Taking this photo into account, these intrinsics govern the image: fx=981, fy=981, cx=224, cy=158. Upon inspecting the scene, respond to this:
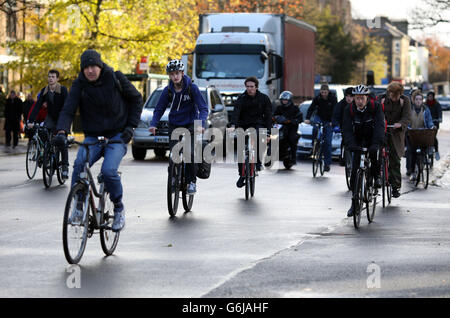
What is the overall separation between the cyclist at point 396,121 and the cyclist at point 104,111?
6.08 meters

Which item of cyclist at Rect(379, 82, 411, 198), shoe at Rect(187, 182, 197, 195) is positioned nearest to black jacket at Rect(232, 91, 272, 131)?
cyclist at Rect(379, 82, 411, 198)

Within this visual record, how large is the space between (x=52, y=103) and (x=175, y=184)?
455cm

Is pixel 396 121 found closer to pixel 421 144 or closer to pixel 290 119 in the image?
pixel 421 144

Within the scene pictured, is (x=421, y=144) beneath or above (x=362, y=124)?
beneath

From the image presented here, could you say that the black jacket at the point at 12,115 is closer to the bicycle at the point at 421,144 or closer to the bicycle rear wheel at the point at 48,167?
the bicycle rear wheel at the point at 48,167

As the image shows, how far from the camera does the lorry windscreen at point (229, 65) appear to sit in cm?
2784

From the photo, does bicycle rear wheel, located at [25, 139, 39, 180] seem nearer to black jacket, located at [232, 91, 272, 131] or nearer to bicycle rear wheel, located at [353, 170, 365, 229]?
black jacket, located at [232, 91, 272, 131]

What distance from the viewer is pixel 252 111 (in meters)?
15.1

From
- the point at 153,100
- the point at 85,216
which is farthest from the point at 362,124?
the point at 153,100

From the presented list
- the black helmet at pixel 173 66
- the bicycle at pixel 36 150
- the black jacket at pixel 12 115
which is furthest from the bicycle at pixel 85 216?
the black jacket at pixel 12 115

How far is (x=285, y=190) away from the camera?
15688mm
